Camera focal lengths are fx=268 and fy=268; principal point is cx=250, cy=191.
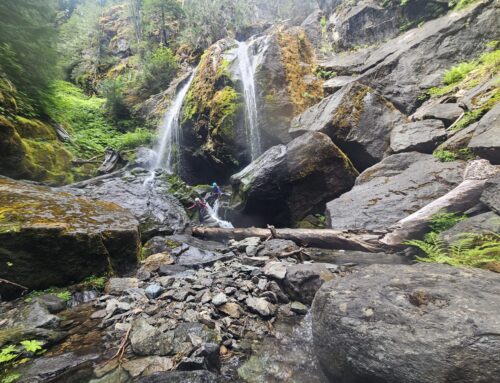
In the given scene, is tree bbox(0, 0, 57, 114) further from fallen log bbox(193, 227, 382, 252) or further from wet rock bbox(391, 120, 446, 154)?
wet rock bbox(391, 120, 446, 154)

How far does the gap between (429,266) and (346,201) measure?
4.36m

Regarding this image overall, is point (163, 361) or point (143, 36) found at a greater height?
point (143, 36)

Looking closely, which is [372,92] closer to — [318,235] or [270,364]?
[318,235]

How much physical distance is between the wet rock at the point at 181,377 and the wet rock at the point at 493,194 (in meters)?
4.47

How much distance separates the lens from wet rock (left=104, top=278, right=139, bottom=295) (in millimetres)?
4781

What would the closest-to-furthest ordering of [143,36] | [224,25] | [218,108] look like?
[218,108] < [224,25] < [143,36]

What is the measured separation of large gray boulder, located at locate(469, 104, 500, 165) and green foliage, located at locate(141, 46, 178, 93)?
20911 mm

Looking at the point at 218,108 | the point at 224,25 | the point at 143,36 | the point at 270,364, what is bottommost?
the point at 270,364

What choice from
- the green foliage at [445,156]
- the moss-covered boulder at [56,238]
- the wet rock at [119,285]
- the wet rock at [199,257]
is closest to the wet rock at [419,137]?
the green foliage at [445,156]

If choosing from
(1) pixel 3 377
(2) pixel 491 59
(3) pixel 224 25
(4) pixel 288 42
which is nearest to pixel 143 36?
(3) pixel 224 25

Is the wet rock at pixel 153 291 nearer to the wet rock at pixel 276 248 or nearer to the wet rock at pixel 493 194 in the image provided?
the wet rock at pixel 276 248

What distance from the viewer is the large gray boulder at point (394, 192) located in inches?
233

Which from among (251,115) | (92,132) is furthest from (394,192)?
(92,132)

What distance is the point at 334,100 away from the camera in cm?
1027
